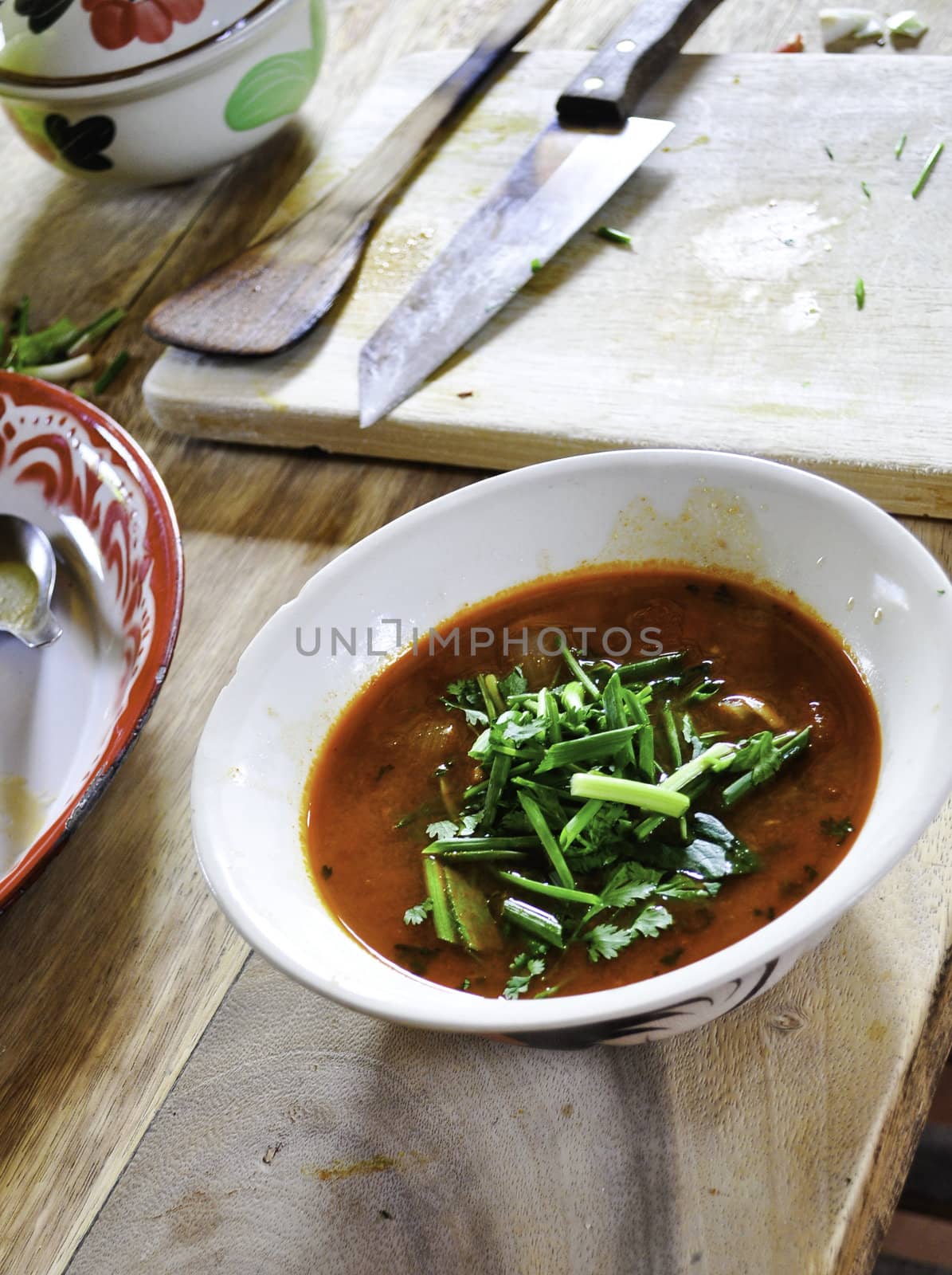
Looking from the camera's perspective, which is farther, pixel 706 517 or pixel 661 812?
pixel 706 517

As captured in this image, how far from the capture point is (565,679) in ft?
3.18

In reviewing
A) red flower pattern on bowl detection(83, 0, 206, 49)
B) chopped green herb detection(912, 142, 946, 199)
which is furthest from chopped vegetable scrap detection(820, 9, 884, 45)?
red flower pattern on bowl detection(83, 0, 206, 49)

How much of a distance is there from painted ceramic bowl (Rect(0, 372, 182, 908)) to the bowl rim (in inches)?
18.9

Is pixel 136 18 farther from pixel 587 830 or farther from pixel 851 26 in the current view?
pixel 587 830

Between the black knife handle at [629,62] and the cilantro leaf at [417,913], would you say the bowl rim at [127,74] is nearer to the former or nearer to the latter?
the black knife handle at [629,62]

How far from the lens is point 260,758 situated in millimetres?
873

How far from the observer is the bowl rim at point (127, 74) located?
1.56m

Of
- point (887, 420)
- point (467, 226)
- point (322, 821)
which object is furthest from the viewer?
point (467, 226)

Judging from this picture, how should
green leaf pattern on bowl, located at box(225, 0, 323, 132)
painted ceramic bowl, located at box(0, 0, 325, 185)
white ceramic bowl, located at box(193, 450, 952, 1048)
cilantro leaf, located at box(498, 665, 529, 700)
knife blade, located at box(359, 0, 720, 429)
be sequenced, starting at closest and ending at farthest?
1. white ceramic bowl, located at box(193, 450, 952, 1048)
2. cilantro leaf, located at box(498, 665, 529, 700)
3. knife blade, located at box(359, 0, 720, 429)
4. painted ceramic bowl, located at box(0, 0, 325, 185)
5. green leaf pattern on bowl, located at box(225, 0, 323, 132)

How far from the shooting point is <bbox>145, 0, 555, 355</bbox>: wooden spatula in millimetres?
1492

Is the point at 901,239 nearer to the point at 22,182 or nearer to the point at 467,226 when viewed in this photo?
the point at 467,226

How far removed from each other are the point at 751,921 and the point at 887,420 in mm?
667

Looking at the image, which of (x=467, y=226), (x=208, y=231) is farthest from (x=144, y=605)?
(x=208, y=231)

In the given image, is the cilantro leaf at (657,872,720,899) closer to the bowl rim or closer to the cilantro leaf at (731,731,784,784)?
the cilantro leaf at (731,731,784,784)
